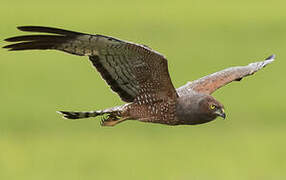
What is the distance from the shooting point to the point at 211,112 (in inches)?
Answer: 447

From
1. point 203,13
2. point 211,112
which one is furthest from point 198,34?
point 211,112

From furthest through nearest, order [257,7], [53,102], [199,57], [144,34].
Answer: [257,7] < [144,34] < [199,57] < [53,102]

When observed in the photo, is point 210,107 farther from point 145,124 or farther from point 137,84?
point 145,124

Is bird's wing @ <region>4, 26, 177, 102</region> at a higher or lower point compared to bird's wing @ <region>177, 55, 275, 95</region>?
higher

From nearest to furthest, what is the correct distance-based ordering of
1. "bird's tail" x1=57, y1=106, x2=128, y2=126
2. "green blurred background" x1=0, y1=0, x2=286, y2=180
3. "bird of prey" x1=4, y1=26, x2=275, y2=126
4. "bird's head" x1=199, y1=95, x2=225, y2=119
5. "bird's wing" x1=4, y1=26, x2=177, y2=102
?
"bird's wing" x1=4, y1=26, x2=177, y2=102 < "bird of prey" x1=4, y1=26, x2=275, y2=126 < "bird's head" x1=199, y1=95, x2=225, y2=119 < "bird's tail" x1=57, y1=106, x2=128, y2=126 < "green blurred background" x1=0, y1=0, x2=286, y2=180

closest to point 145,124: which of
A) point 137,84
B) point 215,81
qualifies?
point 215,81

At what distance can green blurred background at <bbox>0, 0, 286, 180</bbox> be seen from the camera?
1667 centimetres

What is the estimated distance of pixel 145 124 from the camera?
2017 cm

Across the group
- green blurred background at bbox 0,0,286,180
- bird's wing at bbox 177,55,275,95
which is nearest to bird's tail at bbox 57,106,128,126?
bird's wing at bbox 177,55,275,95

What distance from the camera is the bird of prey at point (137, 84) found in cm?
1073

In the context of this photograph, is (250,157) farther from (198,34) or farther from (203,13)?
(203,13)

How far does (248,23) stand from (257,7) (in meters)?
3.21

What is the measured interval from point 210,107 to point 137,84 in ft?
2.30

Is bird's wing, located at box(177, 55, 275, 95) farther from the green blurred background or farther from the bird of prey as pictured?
the green blurred background
